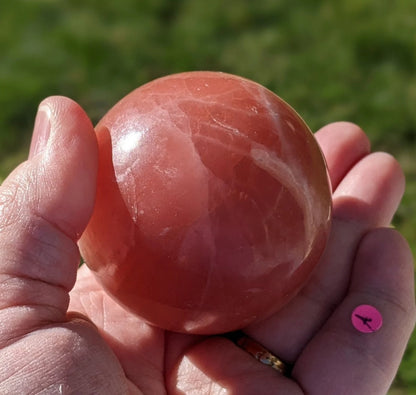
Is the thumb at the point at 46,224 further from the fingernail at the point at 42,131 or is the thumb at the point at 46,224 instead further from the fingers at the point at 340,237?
the fingers at the point at 340,237

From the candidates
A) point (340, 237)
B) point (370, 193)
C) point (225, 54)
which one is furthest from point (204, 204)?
point (225, 54)

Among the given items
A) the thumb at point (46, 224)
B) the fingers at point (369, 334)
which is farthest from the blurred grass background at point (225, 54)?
the thumb at point (46, 224)

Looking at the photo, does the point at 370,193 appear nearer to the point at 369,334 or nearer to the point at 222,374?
the point at 369,334

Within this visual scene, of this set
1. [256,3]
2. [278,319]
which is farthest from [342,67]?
[278,319]

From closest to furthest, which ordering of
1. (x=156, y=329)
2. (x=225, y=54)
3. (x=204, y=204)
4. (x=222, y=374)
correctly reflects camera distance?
(x=204, y=204)
(x=222, y=374)
(x=156, y=329)
(x=225, y=54)

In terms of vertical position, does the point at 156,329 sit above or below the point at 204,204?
below

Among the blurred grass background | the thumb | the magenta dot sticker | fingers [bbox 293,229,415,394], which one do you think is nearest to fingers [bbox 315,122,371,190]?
fingers [bbox 293,229,415,394]

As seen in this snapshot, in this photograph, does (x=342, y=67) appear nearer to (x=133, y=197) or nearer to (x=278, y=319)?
(x=278, y=319)

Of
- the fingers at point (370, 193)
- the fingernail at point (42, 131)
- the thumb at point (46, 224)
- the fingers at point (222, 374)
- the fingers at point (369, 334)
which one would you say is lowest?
the fingers at point (222, 374)
